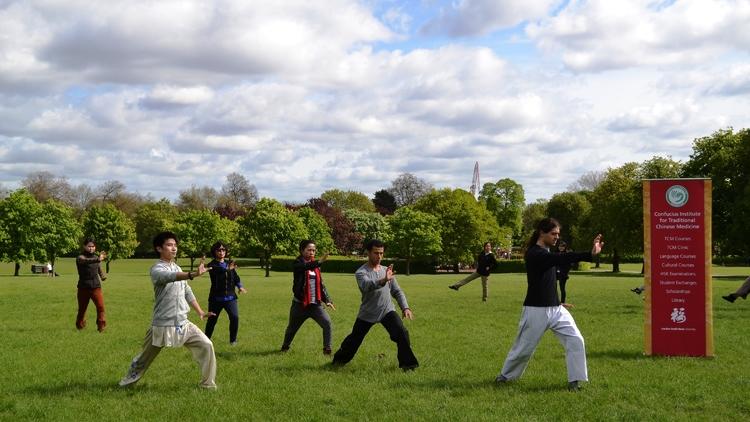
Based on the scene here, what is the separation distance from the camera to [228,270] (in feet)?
45.6

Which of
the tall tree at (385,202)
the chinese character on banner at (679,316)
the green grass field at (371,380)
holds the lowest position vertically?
the green grass field at (371,380)

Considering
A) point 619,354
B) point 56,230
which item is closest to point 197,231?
point 56,230

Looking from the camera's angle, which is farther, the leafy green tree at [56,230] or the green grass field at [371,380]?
the leafy green tree at [56,230]

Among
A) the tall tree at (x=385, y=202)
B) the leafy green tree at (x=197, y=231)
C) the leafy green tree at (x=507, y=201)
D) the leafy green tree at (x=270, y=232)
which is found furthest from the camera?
the tall tree at (x=385, y=202)

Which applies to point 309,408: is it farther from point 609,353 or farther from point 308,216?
point 308,216

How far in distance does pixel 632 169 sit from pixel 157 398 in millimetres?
73801

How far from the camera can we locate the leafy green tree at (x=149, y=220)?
113 meters

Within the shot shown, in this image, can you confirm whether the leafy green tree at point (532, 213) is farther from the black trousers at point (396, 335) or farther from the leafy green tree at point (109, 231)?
the black trousers at point (396, 335)

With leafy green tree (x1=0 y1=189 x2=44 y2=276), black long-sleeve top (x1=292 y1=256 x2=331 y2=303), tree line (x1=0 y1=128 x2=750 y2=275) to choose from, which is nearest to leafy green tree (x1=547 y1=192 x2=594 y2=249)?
tree line (x1=0 y1=128 x2=750 y2=275)

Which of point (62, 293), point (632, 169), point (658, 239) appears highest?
point (632, 169)

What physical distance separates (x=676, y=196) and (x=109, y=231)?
3114 inches

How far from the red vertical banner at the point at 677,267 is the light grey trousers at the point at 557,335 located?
12.3 feet

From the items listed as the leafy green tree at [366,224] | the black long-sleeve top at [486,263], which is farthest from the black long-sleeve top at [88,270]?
the leafy green tree at [366,224]

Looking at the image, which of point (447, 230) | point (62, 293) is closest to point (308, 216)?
point (447, 230)
